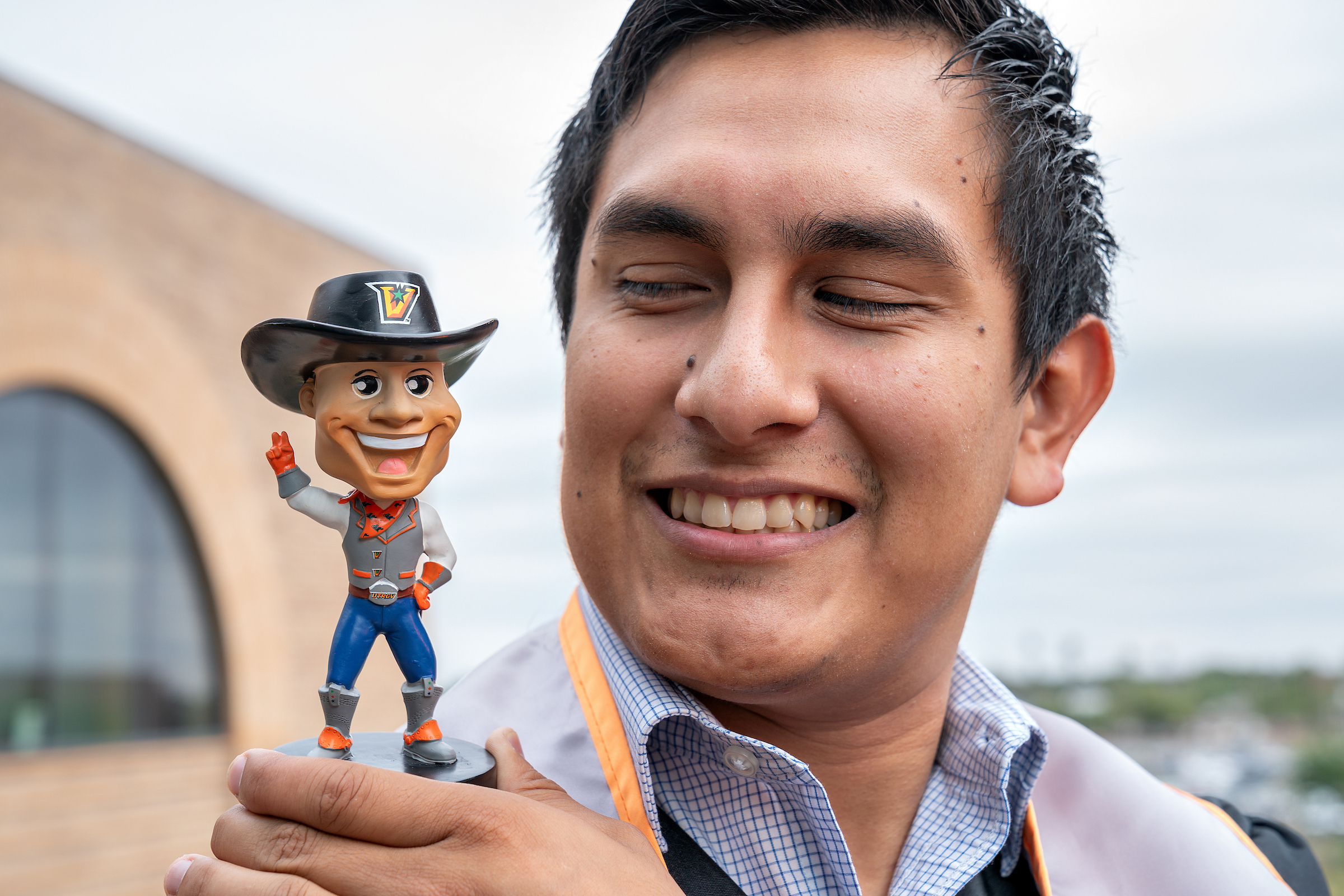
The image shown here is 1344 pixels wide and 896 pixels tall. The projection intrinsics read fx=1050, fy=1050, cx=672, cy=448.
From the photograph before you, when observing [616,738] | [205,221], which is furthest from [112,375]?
[616,738]

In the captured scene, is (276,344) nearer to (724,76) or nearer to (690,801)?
(724,76)

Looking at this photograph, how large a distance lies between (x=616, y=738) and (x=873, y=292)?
80 cm

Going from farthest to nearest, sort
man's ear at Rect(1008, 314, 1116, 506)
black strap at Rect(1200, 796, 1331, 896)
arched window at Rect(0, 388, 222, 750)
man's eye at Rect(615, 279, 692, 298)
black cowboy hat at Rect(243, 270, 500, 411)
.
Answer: arched window at Rect(0, 388, 222, 750)
black strap at Rect(1200, 796, 1331, 896)
man's ear at Rect(1008, 314, 1116, 506)
man's eye at Rect(615, 279, 692, 298)
black cowboy hat at Rect(243, 270, 500, 411)

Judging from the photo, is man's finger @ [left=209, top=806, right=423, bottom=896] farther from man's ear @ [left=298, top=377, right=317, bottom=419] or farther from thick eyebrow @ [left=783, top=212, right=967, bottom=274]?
thick eyebrow @ [left=783, top=212, right=967, bottom=274]

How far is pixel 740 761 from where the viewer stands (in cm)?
162

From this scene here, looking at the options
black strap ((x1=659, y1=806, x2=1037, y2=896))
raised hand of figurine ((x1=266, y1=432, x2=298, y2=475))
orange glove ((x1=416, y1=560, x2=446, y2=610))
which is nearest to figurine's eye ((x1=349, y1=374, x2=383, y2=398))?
raised hand of figurine ((x1=266, y1=432, x2=298, y2=475))

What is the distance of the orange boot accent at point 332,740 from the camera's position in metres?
1.30

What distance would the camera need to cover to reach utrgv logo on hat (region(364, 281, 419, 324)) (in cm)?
129

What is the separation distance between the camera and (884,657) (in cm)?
162

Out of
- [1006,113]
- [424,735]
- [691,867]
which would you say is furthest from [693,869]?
[1006,113]

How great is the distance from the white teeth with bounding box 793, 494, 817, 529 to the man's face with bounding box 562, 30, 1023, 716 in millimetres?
14

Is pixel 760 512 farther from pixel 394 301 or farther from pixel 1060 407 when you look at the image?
pixel 1060 407

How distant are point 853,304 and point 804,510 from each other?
0.31 metres

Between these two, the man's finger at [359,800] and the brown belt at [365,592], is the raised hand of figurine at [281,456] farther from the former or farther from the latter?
the man's finger at [359,800]
